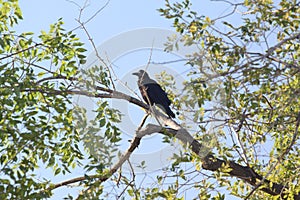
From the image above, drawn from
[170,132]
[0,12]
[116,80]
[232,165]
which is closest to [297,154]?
[232,165]

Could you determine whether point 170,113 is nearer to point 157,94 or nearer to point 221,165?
point 157,94

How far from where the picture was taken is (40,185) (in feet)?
15.9

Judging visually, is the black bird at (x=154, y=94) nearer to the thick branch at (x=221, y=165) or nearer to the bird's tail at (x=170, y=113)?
the bird's tail at (x=170, y=113)

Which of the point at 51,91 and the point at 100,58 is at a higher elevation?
the point at 100,58

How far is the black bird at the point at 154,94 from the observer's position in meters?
7.21

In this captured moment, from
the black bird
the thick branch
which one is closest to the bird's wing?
the black bird

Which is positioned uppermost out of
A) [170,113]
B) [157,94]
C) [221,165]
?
[157,94]

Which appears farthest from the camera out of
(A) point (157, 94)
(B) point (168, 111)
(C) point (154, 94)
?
(C) point (154, 94)

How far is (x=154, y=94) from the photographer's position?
770 cm

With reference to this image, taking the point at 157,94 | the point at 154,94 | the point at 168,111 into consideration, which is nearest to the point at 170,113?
the point at 168,111

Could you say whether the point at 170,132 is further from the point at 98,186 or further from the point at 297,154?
the point at 297,154

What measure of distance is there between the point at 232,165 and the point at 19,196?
243 centimetres

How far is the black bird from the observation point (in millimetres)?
7207

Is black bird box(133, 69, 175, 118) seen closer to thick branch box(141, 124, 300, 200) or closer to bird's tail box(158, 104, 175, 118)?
bird's tail box(158, 104, 175, 118)
